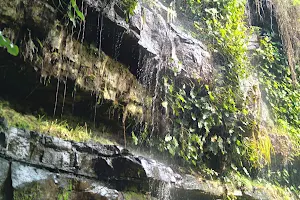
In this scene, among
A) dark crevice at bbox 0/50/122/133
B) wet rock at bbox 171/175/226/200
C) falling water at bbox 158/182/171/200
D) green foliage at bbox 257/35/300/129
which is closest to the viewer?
dark crevice at bbox 0/50/122/133

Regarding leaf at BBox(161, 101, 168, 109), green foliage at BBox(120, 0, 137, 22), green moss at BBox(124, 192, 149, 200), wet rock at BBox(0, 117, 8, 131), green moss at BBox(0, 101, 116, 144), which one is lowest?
green moss at BBox(124, 192, 149, 200)

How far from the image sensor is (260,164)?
5.83 m

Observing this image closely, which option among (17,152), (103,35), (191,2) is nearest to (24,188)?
(17,152)

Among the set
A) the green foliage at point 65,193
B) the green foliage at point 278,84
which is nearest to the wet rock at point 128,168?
the green foliage at point 65,193

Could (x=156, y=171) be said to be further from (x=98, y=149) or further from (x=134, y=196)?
(x=98, y=149)

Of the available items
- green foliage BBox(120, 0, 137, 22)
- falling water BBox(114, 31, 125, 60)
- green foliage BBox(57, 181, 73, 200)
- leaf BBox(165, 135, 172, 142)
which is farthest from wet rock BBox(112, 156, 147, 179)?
green foliage BBox(120, 0, 137, 22)

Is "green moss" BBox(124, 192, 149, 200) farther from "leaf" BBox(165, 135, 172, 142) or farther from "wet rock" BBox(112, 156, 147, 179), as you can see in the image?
"leaf" BBox(165, 135, 172, 142)

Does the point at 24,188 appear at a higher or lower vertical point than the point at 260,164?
lower

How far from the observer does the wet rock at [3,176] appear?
9.73 feet

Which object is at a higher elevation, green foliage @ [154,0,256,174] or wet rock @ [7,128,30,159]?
green foliage @ [154,0,256,174]

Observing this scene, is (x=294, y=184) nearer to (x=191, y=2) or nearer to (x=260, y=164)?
(x=260, y=164)

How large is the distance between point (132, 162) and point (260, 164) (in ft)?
9.28

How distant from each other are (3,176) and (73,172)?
70 centimetres

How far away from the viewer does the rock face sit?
10.2 ft
